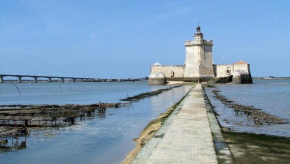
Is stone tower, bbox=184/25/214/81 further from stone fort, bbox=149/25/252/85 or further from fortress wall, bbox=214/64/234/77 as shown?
fortress wall, bbox=214/64/234/77

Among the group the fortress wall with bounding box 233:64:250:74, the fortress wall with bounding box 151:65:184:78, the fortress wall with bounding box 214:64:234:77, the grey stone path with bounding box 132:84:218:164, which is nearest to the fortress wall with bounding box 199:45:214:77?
the fortress wall with bounding box 214:64:234:77

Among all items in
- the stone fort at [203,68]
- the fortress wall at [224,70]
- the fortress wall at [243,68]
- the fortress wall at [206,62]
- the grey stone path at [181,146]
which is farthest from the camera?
the fortress wall at [224,70]

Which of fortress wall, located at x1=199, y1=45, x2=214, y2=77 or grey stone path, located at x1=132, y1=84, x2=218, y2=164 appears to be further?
fortress wall, located at x1=199, y1=45, x2=214, y2=77

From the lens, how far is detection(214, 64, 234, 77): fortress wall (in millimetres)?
75456

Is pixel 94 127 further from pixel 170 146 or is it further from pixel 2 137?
pixel 170 146

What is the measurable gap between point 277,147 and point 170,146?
8.63 feet

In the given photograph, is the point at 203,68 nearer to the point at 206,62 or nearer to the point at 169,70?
the point at 206,62

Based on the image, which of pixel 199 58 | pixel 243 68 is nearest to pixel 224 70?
pixel 243 68

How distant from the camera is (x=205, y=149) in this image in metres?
7.83

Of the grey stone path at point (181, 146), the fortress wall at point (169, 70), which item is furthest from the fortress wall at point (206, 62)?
the grey stone path at point (181, 146)

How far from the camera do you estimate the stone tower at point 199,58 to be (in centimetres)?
7262

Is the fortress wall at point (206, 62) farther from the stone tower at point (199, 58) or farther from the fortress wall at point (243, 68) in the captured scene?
the fortress wall at point (243, 68)

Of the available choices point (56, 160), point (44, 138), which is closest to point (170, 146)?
point (56, 160)

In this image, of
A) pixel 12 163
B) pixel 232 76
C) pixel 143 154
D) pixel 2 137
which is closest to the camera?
pixel 143 154
